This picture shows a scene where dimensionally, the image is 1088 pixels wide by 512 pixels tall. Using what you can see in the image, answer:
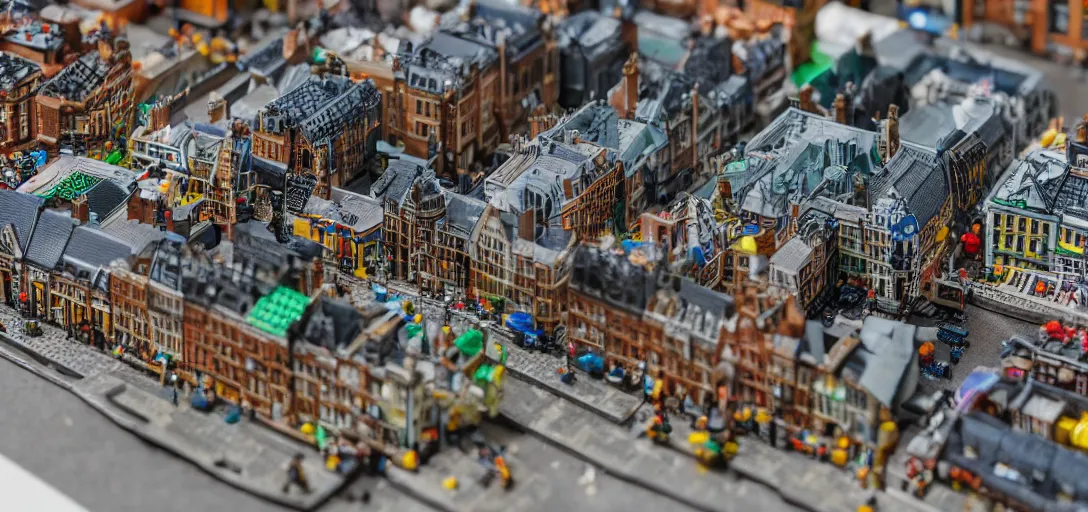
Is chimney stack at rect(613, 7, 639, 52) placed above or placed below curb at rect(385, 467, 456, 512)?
above

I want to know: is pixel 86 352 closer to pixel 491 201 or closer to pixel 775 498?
pixel 491 201

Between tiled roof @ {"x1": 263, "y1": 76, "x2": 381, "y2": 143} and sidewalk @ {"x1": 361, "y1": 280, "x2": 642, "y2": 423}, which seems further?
tiled roof @ {"x1": 263, "y1": 76, "x2": 381, "y2": 143}

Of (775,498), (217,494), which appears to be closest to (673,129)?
(775,498)

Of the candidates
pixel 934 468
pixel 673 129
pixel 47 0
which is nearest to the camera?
pixel 934 468

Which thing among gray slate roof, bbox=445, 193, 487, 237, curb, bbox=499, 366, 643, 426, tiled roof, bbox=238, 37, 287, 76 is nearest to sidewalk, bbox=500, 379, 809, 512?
curb, bbox=499, 366, 643, 426

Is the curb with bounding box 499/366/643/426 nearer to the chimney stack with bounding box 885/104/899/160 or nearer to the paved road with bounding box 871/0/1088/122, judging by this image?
the chimney stack with bounding box 885/104/899/160

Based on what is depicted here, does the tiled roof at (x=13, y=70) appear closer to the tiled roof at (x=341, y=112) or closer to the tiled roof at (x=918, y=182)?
the tiled roof at (x=341, y=112)

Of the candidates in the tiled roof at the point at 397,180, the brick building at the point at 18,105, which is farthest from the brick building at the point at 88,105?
the tiled roof at the point at 397,180
